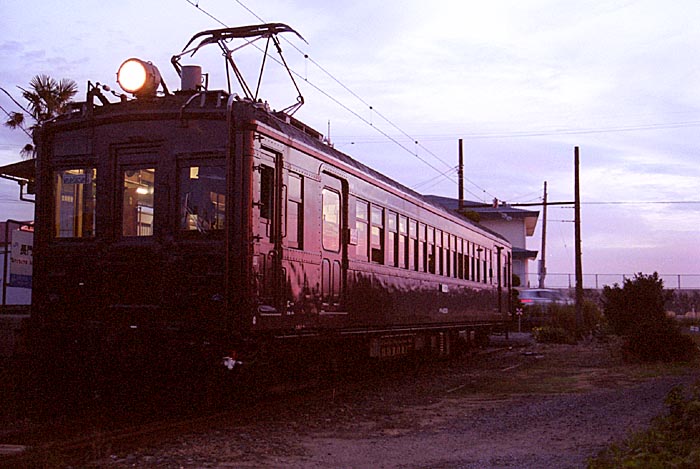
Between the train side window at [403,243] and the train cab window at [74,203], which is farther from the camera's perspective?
the train side window at [403,243]

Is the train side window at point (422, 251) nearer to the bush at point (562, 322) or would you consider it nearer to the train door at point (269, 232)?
the train door at point (269, 232)

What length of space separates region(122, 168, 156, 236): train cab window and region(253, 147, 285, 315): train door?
124cm

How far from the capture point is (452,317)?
59.4 ft

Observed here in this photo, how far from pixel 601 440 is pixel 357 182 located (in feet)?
18.1

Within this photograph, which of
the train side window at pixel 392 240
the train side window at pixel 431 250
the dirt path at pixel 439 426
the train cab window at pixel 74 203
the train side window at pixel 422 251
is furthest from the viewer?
the train side window at pixel 431 250

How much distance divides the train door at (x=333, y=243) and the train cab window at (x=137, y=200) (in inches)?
94.0

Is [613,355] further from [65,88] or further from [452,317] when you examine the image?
[65,88]

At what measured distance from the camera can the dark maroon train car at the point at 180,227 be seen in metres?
8.87

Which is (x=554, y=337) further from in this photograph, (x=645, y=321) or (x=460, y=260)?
(x=460, y=260)

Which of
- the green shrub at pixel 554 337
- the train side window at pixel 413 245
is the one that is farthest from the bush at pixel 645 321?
the green shrub at pixel 554 337

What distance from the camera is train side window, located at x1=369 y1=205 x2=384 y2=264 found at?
1294cm

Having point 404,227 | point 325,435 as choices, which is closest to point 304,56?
point 404,227

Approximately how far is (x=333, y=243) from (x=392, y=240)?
2.89 metres

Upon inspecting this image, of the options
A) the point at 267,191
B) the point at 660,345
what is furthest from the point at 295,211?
the point at 660,345
